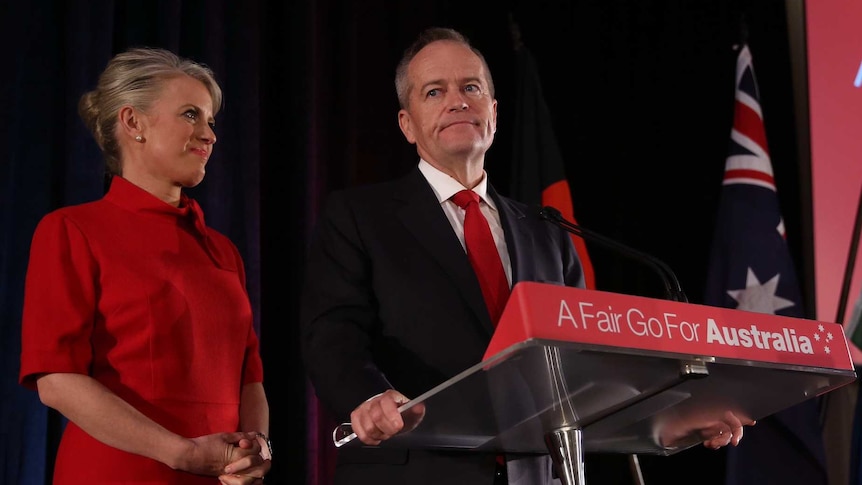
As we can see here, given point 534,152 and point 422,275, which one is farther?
point 534,152

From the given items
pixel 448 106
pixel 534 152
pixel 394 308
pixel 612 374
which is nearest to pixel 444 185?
pixel 448 106

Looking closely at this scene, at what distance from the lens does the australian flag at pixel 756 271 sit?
11.5ft

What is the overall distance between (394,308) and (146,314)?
Result: 50 centimetres

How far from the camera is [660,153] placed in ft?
13.6

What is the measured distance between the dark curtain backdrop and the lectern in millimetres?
1471

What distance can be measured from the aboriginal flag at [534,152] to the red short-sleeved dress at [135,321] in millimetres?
2065

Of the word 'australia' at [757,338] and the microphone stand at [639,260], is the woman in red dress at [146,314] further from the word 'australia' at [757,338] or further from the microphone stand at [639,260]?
the word 'australia' at [757,338]

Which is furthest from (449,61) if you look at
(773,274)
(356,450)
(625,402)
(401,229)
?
(773,274)

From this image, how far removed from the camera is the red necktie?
1.77 metres

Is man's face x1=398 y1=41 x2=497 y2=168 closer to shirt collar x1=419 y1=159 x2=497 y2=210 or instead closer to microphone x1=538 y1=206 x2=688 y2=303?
shirt collar x1=419 y1=159 x2=497 y2=210

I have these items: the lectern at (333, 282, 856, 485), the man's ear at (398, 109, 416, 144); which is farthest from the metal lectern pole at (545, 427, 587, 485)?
the man's ear at (398, 109, 416, 144)

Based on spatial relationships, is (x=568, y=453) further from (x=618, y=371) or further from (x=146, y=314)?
(x=146, y=314)

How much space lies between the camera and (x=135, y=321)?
1.83m

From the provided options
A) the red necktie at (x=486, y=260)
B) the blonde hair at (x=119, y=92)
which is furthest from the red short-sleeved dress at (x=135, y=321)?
the red necktie at (x=486, y=260)
